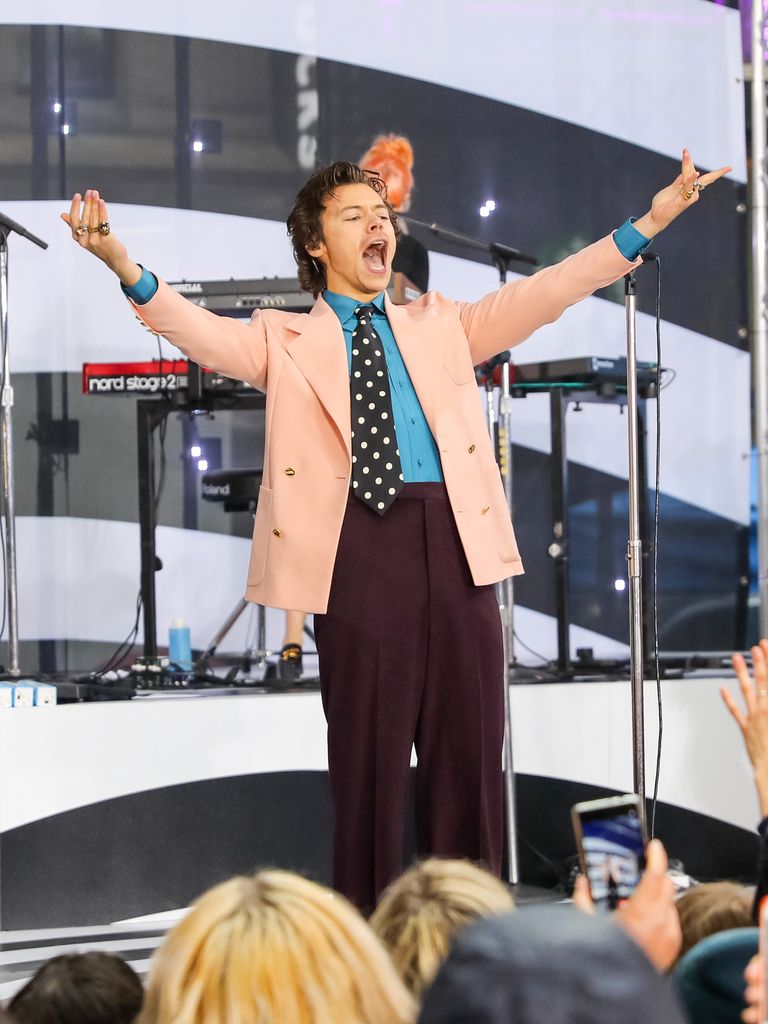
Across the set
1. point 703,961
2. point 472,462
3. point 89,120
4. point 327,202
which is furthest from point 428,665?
point 89,120

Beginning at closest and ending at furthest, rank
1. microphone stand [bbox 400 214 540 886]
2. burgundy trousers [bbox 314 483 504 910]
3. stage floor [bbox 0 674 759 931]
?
burgundy trousers [bbox 314 483 504 910] → stage floor [bbox 0 674 759 931] → microphone stand [bbox 400 214 540 886]

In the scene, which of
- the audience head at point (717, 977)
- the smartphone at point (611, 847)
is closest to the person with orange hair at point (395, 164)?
the smartphone at point (611, 847)

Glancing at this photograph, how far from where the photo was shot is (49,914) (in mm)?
3463

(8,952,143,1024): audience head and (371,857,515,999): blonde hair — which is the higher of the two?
(371,857,515,999): blonde hair

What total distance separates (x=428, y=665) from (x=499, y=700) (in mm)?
158

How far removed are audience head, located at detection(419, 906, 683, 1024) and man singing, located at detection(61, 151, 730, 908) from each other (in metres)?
1.63

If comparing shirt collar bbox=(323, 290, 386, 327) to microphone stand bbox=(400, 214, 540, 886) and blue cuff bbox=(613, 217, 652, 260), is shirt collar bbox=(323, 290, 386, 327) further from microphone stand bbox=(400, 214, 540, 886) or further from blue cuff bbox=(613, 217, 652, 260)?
microphone stand bbox=(400, 214, 540, 886)

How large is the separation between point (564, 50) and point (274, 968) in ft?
15.9

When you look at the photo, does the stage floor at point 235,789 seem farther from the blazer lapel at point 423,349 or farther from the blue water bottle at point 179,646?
the blazer lapel at point 423,349

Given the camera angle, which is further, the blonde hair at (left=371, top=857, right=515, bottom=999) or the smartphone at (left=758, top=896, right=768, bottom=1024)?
the blonde hair at (left=371, top=857, right=515, bottom=999)

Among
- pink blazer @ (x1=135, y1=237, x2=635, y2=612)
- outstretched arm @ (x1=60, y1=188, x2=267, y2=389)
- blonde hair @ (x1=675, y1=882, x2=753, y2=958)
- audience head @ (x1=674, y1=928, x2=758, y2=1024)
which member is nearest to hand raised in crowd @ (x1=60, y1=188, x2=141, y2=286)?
outstretched arm @ (x1=60, y1=188, x2=267, y2=389)

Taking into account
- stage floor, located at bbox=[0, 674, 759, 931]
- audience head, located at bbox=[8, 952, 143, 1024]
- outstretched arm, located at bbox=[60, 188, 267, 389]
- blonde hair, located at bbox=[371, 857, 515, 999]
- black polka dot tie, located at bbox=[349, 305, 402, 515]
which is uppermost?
outstretched arm, located at bbox=[60, 188, 267, 389]

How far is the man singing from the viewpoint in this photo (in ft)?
7.66

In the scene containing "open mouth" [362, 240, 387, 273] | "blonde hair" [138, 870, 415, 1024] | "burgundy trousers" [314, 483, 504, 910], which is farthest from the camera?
"open mouth" [362, 240, 387, 273]
